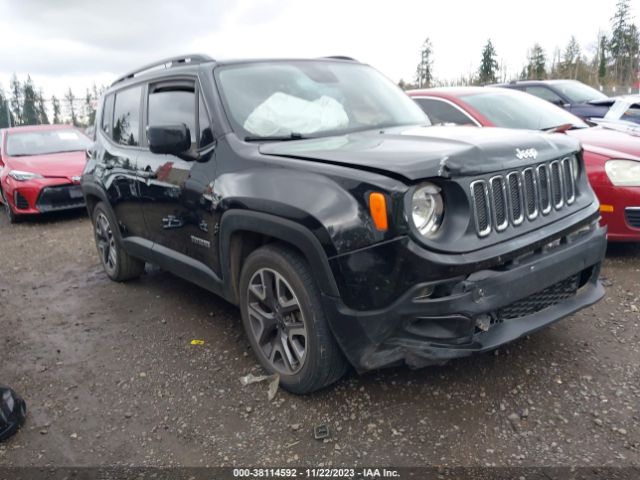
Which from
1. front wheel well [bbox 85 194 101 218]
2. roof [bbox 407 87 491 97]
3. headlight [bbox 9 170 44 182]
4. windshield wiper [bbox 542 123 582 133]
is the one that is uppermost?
roof [bbox 407 87 491 97]

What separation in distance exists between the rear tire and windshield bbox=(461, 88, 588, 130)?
3.77 meters

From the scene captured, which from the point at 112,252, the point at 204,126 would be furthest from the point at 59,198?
the point at 204,126

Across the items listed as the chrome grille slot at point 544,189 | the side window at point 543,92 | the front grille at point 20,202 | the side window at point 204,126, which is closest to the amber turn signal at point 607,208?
the chrome grille slot at point 544,189

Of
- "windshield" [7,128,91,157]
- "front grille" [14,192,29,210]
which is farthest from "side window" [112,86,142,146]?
"windshield" [7,128,91,157]

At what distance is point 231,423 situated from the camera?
290 cm

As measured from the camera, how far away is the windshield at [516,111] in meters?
5.57

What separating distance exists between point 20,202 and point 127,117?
499cm

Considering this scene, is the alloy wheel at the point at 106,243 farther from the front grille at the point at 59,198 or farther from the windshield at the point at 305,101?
the front grille at the point at 59,198

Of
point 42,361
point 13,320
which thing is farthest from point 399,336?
point 13,320

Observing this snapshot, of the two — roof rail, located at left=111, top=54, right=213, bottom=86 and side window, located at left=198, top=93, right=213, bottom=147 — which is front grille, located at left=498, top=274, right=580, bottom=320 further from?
roof rail, located at left=111, top=54, right=213, bottom=86

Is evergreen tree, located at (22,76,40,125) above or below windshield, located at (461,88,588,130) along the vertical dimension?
above

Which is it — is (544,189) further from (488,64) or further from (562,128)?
(488,64)

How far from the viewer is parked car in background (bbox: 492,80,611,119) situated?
374 inches

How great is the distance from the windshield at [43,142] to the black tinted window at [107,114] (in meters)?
4.92
